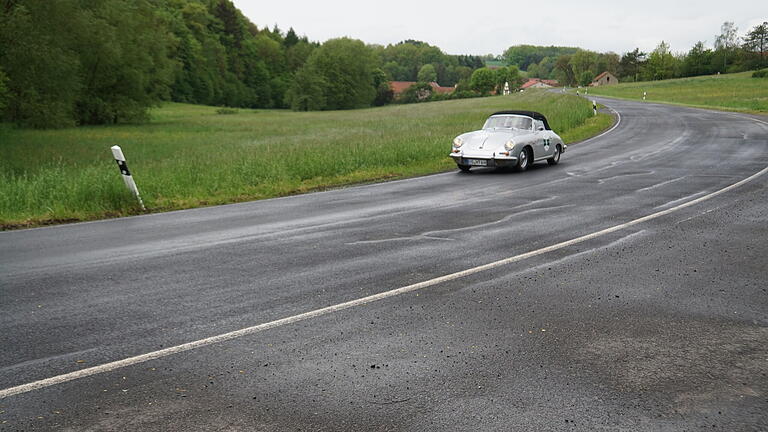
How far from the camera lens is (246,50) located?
466 ft

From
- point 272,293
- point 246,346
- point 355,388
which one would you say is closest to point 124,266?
point 272,293

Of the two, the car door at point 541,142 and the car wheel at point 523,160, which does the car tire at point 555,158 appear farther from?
the car wheel at point 523,160

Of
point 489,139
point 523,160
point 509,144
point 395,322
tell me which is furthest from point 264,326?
point 523,160

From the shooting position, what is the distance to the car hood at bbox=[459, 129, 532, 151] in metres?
17.7

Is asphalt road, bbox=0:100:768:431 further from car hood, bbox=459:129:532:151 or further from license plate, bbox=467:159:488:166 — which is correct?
car hood, bbox=459:129:532:151

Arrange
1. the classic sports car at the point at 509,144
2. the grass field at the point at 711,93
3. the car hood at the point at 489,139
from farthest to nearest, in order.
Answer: the grass field at the point at 711,93
the car hood at the point at 489,139
the classic sports car at the point at 509,144

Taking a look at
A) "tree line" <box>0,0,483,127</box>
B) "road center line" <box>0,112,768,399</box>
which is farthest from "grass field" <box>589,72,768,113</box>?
"road center line" <box>0,112,768,399</box>

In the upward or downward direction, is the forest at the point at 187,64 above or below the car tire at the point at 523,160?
above

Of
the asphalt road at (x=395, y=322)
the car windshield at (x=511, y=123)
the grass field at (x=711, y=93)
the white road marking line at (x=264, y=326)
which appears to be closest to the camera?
the asphalt road at (x=395, y=322)

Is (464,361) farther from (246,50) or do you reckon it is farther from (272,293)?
(246,50)

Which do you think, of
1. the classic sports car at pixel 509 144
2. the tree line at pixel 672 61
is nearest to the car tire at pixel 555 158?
the classic sports car at pixel 509 144

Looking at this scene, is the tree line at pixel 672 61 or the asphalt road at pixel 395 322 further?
the tree line at pixel 672 61

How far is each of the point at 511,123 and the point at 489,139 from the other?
1.32m

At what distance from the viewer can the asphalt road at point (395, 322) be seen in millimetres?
3842
